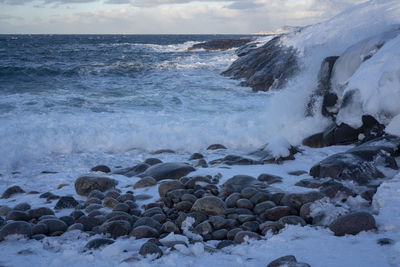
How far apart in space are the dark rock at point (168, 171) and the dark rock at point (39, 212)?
1.49m

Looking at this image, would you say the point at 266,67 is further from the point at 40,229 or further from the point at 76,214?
the point at 40,229

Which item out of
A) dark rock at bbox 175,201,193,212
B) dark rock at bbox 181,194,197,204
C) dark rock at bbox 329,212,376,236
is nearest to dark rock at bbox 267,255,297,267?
dark rock at bbox 329,212,376,236

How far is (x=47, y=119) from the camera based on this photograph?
8.88m

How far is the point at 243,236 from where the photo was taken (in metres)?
3.01

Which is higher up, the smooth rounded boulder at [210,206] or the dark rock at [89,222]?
the smooth rounded boulder at [210,206]

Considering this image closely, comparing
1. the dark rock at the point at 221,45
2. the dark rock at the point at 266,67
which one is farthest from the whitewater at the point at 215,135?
the dark rock at the point at 221,45

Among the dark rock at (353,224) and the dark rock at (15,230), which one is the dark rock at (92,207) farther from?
the dark rock at (353,224)

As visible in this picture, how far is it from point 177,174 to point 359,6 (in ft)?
22.6

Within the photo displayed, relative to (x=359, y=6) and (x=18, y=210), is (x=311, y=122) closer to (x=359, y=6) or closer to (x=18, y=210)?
(x=359, y=6)

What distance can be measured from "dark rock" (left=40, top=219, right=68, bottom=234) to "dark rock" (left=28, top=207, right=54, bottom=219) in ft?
1.54

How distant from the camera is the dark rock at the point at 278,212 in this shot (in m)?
3.48

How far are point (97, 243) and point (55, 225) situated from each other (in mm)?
658

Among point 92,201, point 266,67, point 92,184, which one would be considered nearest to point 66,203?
point 92,201

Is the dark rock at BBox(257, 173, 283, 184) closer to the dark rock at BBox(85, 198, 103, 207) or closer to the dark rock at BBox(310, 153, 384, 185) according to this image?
the dark rock at BBox(310, 153, 384, 185)
